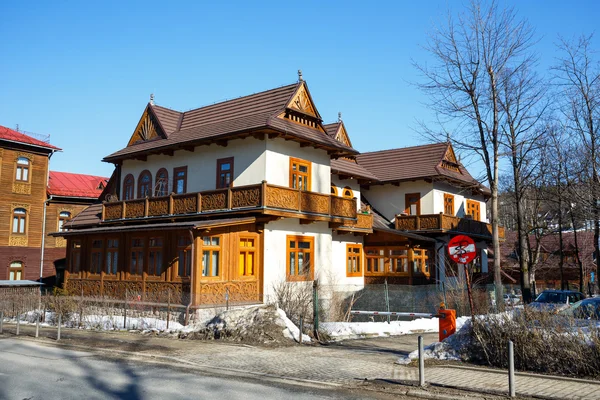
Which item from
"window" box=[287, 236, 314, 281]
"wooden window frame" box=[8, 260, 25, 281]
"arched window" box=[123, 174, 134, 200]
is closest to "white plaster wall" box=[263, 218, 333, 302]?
"window" box=[287, 236, 314, 281]

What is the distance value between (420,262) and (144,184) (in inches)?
671

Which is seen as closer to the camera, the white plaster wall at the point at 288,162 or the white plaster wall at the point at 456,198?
the white plaster wall at the point at 288,162

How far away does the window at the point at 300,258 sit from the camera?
24.3m

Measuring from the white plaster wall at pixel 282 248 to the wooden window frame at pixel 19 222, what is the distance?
2429 centimetres

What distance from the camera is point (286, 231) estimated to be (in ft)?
79.6

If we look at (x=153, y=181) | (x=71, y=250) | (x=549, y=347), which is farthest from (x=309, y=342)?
(x=71, y=250)

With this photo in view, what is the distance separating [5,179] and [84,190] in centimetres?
746

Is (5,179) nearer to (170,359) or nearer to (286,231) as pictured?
(286,231)

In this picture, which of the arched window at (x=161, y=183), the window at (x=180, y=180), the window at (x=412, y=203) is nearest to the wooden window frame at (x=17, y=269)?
the arched window at (x=161, y=183)

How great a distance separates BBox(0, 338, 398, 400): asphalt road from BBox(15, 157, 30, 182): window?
98.5ft

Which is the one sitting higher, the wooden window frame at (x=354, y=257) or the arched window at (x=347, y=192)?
the arched window at (x=347, y=192)

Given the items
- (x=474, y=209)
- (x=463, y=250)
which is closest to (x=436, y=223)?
(x=474, y=209)

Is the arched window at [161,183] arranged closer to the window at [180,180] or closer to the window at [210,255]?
the window at [180,180]

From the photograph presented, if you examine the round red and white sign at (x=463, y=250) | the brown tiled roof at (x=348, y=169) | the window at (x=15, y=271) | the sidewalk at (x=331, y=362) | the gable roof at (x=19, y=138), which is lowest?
the sidewalk at (x=331, y=362)
